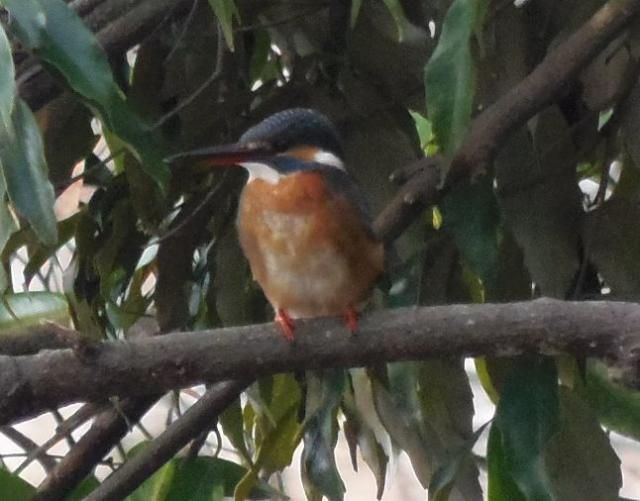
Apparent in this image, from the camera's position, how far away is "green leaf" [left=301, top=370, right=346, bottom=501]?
3.44 feet

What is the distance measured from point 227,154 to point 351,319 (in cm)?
24

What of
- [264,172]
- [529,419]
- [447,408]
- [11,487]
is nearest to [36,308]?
[11,487]

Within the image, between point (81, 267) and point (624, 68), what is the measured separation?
1.72 ft

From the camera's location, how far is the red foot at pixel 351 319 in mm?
844

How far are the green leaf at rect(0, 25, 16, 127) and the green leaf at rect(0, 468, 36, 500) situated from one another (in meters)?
0.61

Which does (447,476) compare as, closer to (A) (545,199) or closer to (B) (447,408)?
(B) (447,408)

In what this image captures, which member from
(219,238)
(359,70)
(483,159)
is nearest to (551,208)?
(483,159)

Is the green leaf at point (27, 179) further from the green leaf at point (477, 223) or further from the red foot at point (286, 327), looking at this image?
the green leaf at point (477, 223)

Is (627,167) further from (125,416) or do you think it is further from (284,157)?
(125,416)

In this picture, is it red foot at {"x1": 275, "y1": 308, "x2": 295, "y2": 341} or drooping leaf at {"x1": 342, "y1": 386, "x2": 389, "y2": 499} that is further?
drooping leaf at {"x1": 342, "y1": 386, "x2": 389, "y2": 499}

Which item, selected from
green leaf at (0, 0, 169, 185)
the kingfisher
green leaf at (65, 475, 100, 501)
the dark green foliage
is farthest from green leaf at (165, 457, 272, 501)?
green leaf at (0, 0, 169, 185)

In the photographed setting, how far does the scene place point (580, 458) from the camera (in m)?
1.08

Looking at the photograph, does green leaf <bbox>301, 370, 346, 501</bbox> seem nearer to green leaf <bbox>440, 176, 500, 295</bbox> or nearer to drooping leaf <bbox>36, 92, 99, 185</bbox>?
green leaf <bbox>440, 176, 500, 295</bbox>

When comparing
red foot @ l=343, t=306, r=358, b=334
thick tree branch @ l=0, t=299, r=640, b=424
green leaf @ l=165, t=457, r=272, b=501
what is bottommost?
thick tree branch @ l=0, t=299, r=640, b=424
